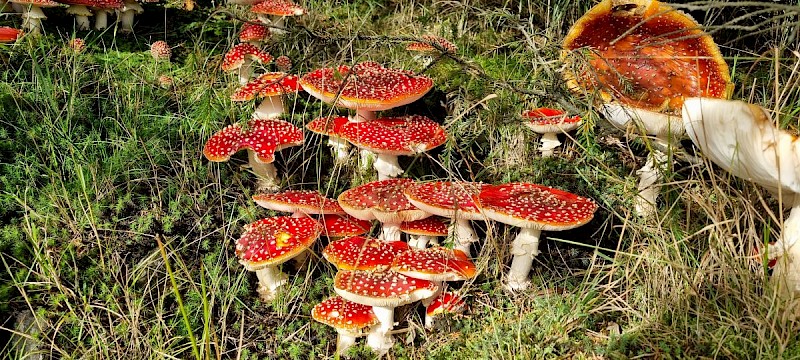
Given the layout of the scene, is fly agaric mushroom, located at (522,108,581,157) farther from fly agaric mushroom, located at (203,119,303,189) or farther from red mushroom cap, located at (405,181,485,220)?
fly agaric mushroom, located at (203,119,303,189)

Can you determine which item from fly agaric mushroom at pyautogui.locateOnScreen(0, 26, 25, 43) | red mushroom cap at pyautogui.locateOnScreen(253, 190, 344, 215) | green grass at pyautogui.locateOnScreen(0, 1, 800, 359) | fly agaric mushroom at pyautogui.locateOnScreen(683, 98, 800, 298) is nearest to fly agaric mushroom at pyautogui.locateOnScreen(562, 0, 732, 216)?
green grass at pyautogui.locateOnScreen(0, 1, 800, 359)

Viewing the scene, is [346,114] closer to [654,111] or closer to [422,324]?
[422,324]

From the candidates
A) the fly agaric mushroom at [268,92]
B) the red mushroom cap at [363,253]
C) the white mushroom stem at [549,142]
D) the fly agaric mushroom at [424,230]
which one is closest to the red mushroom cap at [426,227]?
the fly agaric mushroom at [424,230]

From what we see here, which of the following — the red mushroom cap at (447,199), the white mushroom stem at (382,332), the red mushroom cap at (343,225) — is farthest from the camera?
the red mushroom cap at (343,225)

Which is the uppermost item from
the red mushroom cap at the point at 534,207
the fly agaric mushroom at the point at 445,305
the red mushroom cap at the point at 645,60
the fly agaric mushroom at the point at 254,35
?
the red mushroom cap at the point at 645,60

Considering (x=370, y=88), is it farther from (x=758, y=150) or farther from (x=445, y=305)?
(x=758, y=150)

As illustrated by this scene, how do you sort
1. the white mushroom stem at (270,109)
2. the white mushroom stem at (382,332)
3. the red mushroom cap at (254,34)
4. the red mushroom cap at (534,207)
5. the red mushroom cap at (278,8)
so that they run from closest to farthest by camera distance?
the red mushroom cap at (534,207), the white mushroom stem at (382,332), the white mushroom stem at (270,109), the red mushroom cap at (254,34), the red mushroom cap at (278,8)

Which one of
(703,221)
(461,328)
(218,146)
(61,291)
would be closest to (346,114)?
(218,146)

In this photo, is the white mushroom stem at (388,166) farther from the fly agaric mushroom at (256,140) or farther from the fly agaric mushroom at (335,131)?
the fly agaric mushroom at (256,140)
